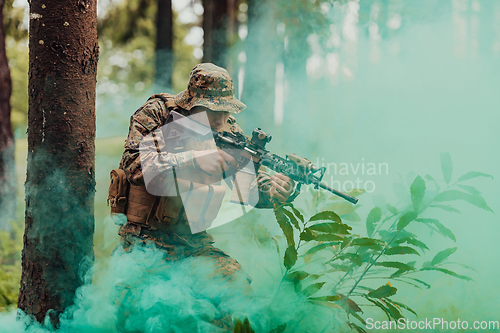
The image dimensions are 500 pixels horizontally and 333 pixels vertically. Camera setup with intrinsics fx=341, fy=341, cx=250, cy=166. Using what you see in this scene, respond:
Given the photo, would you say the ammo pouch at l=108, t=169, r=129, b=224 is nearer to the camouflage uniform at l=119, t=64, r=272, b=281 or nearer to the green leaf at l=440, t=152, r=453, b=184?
the camouflage uniform at l=119, t=64, r=272, b=281

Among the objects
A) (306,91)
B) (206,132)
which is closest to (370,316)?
(206,132)

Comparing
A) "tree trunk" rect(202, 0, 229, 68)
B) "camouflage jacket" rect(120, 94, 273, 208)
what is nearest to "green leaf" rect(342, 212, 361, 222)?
"camouflage jacket" rect(120, 94, 273, 208)

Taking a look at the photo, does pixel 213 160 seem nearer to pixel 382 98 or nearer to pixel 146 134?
pixel 146 134

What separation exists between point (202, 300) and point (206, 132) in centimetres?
126

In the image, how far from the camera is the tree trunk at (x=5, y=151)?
19.6 ft

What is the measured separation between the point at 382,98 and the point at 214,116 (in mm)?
4332

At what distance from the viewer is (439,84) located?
5.26 m

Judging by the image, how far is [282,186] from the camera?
2.79m

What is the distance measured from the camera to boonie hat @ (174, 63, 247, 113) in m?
2.66

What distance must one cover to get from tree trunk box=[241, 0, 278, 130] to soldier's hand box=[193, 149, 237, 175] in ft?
10.4

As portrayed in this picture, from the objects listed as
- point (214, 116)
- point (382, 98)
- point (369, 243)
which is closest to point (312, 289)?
point (369, 243)

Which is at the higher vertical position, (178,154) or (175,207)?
(178,154)

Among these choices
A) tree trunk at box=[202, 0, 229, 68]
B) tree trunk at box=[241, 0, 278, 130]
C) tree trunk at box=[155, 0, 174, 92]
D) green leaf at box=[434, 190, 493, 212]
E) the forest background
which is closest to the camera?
green leaf at box=[434, 190, 493, 212]

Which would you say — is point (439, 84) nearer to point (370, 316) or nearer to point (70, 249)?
point (370, 316)
